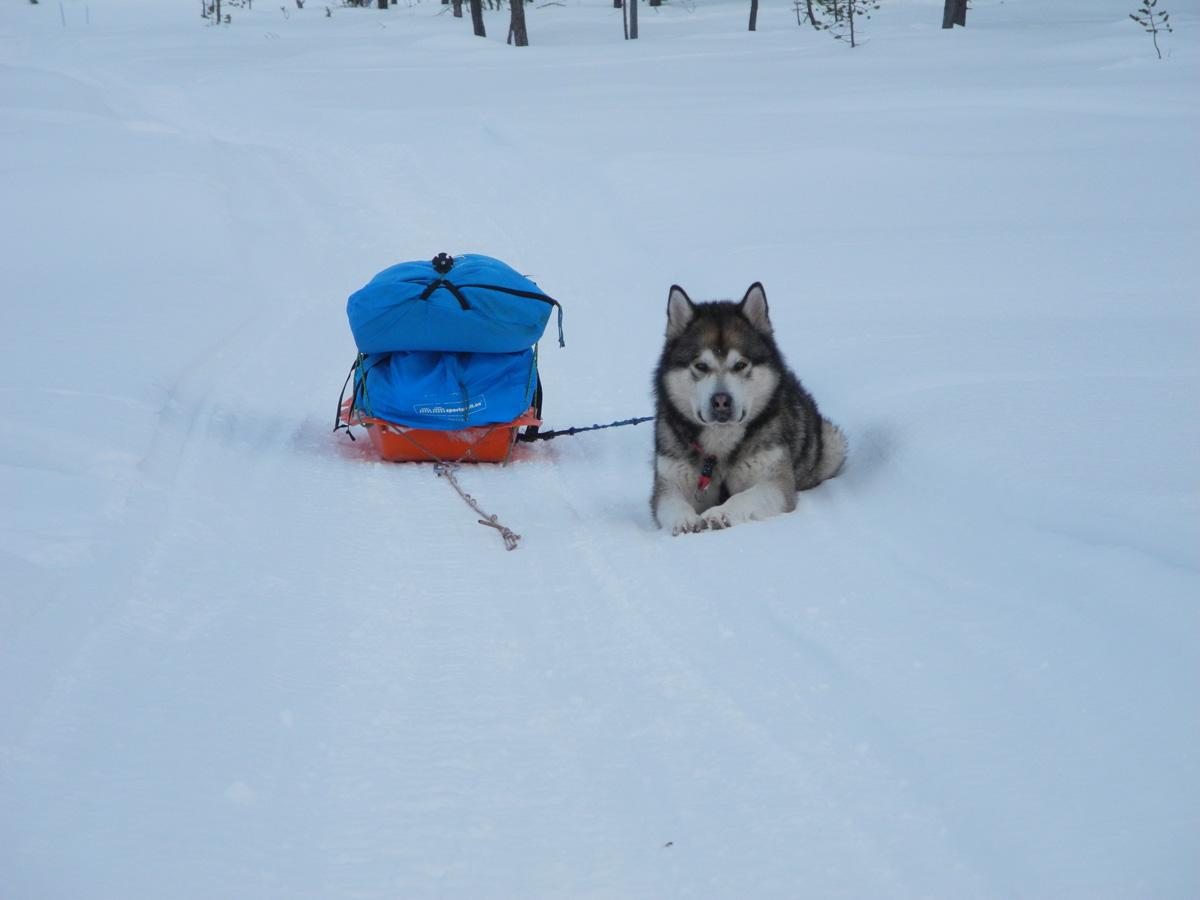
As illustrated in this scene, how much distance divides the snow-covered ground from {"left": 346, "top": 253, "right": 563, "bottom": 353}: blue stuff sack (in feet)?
2.16

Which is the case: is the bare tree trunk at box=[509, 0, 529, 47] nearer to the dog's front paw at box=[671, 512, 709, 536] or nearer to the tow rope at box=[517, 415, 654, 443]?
the tow rope at box=[517, 415, 654, 443]

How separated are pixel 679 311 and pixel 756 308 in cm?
35

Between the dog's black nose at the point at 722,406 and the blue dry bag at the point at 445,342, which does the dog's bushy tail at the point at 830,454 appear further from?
the blue dry bag at the point at 445,342

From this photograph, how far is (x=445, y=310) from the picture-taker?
4828 mm

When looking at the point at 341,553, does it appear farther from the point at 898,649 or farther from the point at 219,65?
the point at 219,65

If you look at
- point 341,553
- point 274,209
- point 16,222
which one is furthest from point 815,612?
point 274,209

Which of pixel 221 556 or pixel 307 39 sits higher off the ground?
pixel 307 39

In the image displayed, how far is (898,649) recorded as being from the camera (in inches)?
110

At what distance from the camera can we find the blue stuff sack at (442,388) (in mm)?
4938

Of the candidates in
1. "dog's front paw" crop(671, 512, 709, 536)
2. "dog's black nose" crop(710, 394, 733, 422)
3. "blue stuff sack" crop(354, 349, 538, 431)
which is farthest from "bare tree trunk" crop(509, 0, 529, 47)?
"dog's front paw" crop(671, 512, 709, 536)

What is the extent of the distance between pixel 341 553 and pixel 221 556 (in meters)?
0.43

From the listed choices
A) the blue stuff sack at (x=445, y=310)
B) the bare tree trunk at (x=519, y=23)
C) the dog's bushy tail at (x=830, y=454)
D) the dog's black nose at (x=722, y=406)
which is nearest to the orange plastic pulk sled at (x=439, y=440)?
the blue stuff sack at (x=445, y=310)

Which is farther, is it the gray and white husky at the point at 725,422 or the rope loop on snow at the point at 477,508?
the gray and white husky at the point at 725,422

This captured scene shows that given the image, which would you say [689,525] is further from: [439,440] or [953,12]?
[953,12]
